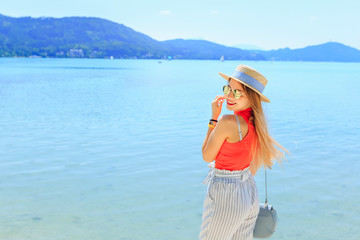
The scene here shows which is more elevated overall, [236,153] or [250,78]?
[250,78]

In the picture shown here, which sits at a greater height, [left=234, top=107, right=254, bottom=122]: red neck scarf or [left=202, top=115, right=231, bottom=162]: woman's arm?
[left=234, top=107, right=254, bottom=122]: red neck scarf

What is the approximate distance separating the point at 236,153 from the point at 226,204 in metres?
0.31

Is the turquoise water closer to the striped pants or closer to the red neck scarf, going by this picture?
the red neck scarf

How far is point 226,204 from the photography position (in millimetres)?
2477

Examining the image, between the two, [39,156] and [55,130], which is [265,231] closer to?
[39,156]

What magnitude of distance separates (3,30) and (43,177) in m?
206

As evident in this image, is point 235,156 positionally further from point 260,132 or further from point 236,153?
point 260,132

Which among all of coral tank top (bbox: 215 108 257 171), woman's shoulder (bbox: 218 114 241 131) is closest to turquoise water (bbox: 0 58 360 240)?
coral tank top (bbox: 215 108 257 171)

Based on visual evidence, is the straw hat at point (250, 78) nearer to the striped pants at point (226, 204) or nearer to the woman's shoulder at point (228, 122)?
the woman's shoulder at point (228, 122)

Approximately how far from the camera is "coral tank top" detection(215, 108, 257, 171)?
245 centimetres

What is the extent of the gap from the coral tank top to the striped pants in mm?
41

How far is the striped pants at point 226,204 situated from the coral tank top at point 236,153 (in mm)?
41

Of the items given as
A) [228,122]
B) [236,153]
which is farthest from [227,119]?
[236,153]

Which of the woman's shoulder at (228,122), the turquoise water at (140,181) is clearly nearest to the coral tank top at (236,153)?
the woman's shoulder at (228,122)
